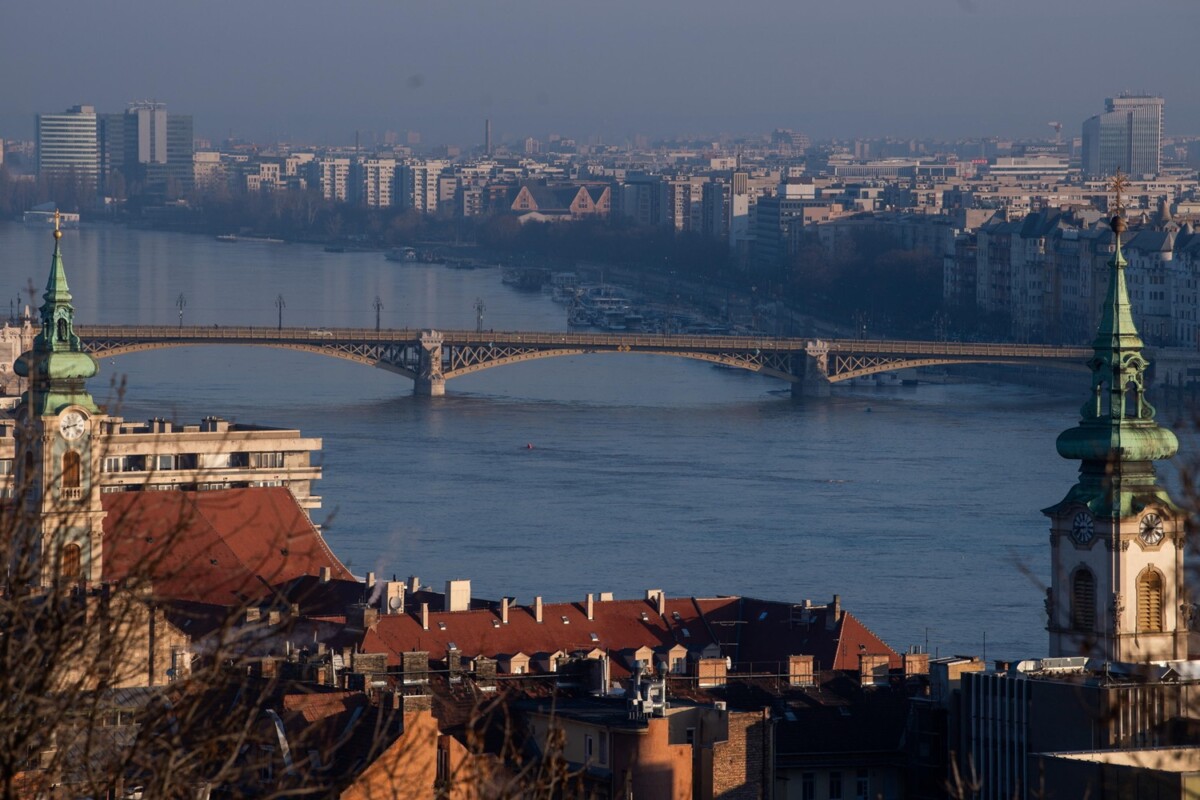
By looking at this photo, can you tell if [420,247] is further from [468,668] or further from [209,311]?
[468,668]

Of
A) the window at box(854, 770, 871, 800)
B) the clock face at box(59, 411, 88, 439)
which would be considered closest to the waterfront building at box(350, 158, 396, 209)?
the clock face at box(59, 411, 88, 439)

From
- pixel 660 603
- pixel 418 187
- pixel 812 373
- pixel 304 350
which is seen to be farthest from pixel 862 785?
pixel 418 187

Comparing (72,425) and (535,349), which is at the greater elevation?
(72,425)

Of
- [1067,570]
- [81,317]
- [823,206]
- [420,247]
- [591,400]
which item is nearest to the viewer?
[1067,570]

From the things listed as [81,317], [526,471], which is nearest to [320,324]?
[81,317]

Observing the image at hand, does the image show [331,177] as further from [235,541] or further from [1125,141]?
[235,541]

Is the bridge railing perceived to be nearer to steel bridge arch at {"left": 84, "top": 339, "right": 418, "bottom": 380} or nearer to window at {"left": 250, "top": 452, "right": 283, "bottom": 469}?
steel bridge arch at {"left": 84, "top": 339, "right": 418, "bottom": 380}
